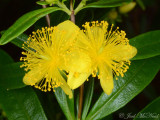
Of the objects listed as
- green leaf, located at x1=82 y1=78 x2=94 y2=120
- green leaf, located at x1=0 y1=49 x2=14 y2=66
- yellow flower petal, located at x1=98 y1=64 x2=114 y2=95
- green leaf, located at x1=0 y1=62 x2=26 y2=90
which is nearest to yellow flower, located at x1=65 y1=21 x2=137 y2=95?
yellow flower petal, located at x1=98 y1=64 x2=114 y2=95

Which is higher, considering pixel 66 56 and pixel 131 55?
pixel 66 56

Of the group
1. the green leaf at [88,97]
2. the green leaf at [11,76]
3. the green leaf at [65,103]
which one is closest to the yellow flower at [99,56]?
the green leaf at [88,97]

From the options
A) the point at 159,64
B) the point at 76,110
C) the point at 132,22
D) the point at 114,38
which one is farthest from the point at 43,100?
the point at 132,22

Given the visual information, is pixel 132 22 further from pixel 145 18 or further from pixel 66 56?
pixel 66 56

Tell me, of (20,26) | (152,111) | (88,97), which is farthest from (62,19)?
(152,111)

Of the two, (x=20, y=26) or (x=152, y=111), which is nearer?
(x=20, y=26)

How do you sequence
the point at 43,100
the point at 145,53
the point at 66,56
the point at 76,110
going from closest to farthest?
the point at 66,56 < the point at 145,53 < the point at 76,110 < the point at 43,100

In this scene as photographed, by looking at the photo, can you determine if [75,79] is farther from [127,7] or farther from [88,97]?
[127,7]

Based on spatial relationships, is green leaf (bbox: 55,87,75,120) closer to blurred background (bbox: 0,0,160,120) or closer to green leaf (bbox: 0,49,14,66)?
blurred background (bbox: 0,0,160,120)
